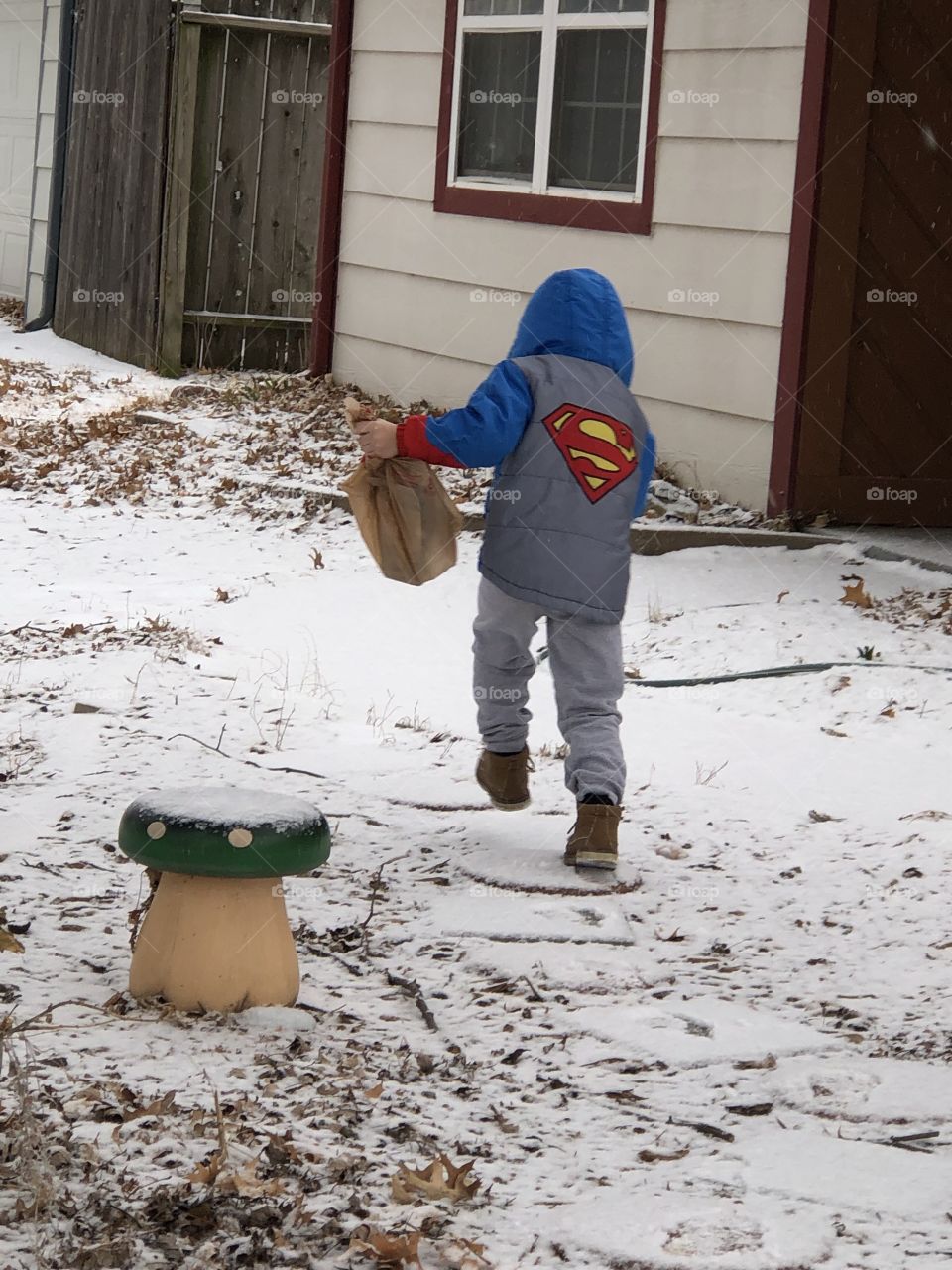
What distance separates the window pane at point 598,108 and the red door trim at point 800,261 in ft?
4.21

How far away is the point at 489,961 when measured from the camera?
4.00 meters

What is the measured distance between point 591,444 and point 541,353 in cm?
32

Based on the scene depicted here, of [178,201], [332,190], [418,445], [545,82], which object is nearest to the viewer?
[418,445]

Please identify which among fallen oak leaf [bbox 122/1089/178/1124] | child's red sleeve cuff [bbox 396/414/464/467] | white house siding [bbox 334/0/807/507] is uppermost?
white house siding [bbox 334/0/807/507]

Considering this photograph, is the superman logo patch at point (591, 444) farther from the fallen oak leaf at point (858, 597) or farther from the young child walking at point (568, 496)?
the fallen oak leaf at point (858, 597)

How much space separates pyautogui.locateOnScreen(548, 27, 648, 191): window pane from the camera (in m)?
9.01

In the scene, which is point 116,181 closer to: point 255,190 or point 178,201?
point 178,201

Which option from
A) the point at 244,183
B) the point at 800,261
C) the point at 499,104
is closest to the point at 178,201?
the point at 244,183

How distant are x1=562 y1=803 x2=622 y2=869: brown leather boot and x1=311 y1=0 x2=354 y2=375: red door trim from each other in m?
7.69

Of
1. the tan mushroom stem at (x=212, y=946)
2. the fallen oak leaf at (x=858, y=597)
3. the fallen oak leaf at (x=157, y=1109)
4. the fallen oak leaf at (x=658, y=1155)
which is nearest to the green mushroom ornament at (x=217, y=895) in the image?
the tan mushroom stem at (x=212, y=946)

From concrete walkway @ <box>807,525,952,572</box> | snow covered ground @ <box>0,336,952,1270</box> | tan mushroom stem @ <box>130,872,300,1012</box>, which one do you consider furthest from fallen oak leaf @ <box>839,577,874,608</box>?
tan mushroom stem @ <box>130,872,300,1012</box>

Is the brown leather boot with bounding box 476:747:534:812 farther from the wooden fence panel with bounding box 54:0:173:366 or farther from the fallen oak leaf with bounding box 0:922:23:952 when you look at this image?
the wooden fence panel with bounding box 54:0:173:366

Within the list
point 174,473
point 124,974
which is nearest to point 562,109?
point 174,473

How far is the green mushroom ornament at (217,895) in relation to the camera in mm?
3402
